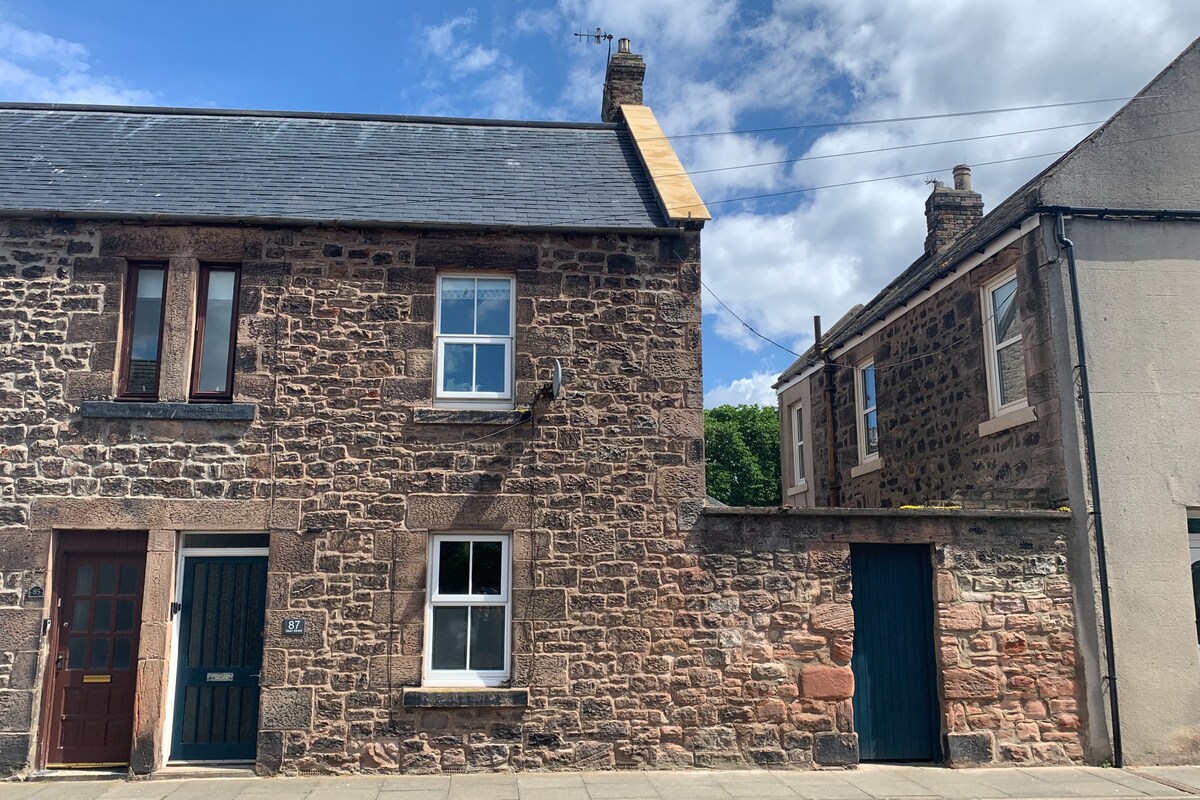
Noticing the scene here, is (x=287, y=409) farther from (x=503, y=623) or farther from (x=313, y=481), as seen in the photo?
(x=503, y=623)

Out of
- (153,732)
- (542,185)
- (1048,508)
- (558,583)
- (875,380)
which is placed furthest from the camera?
(875,380)

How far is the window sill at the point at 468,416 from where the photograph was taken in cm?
907

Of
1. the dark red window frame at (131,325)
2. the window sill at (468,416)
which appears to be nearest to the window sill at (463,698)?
the window sill at (468,416)

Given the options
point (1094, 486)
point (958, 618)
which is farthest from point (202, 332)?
point (1094, 486)

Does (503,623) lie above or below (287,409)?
below

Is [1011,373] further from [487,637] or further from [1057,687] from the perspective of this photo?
[487,637]

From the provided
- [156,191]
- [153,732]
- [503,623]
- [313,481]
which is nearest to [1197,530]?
[503,623]

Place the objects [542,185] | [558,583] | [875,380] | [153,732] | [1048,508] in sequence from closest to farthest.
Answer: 1. [153,732]
2. [558,583]
3. [1048,508]
4. [542,185]
5. [875,380]

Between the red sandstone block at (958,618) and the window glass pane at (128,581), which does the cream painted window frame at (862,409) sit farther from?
the window glass pane at (128,581)

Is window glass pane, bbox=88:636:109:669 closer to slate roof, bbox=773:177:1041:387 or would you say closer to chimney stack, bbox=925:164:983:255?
slate roof, bbox=773:177:1041:387

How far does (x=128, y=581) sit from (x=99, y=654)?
73cm

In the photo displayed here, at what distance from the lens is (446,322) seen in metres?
9.48

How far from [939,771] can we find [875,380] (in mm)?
6935

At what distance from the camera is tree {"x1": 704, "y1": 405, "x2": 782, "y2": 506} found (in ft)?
148
